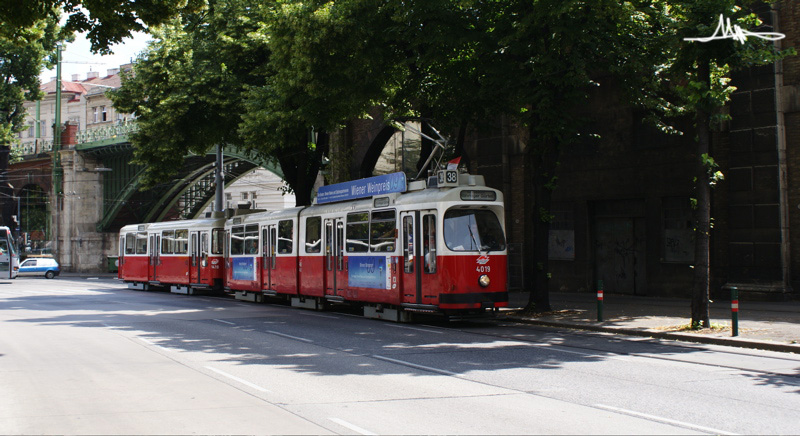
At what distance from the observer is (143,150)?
2944cm

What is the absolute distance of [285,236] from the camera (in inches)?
976

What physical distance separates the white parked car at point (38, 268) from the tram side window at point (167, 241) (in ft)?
84.7

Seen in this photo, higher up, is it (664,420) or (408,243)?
(408,243)

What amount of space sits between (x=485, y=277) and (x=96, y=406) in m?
10.1

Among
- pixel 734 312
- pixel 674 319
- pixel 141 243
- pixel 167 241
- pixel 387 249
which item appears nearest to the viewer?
pixel 734 312

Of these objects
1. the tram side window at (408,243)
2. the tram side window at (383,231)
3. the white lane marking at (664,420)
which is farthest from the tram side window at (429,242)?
the white lane marking at (664,420)

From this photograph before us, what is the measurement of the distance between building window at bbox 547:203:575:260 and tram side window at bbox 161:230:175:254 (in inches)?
663

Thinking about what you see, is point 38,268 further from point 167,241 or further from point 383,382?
point 383,382

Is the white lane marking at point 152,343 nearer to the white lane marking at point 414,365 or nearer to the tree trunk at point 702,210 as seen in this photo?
the white lane marking at point 414,365

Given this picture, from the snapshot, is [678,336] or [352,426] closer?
→ [352,426]

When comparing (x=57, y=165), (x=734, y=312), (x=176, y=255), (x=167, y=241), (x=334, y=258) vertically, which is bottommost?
(x=734, y=312)

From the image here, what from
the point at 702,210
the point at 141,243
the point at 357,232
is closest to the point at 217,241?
the point at 141,243

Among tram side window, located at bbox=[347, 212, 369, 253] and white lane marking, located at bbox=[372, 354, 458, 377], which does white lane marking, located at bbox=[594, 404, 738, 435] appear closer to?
white lane marking, located at bbox=[372, 354, 458, 377]

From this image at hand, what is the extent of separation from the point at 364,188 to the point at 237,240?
9.98 metres
